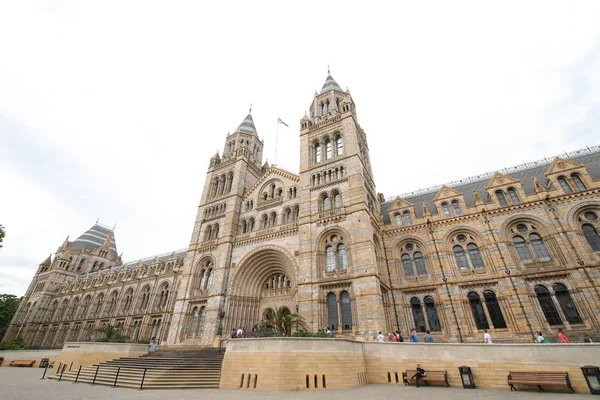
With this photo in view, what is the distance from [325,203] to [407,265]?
9.21m

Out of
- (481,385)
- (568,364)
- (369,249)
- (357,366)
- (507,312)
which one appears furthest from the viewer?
(369,249)

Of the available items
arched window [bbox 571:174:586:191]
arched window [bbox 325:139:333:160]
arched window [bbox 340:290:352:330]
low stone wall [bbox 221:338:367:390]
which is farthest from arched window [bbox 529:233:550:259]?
arched window [bbox 325:139:333:160]

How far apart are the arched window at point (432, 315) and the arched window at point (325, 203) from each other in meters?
11.1

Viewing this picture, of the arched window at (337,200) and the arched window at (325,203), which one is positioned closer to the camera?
the arched window at (337,200)

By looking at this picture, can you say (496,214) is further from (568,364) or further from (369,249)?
(568,364)

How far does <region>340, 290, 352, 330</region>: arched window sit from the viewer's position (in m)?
19.5

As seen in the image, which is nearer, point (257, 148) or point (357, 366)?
point (357, 366)

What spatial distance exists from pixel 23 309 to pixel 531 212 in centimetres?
8375

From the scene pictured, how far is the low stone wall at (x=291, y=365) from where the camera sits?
1290 centimetres

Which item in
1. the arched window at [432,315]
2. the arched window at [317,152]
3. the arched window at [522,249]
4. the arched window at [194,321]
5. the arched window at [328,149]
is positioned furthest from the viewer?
the arched window at [317,152]

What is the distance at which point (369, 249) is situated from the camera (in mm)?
20234

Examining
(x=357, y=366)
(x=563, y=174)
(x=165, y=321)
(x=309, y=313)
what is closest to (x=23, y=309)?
(x=165, y=321)

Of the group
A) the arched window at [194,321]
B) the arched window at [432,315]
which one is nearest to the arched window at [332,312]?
the arched window at [432,315]

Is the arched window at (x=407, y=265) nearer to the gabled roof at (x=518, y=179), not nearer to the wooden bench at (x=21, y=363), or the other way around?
the gabled roof at (x=518, y=179)
